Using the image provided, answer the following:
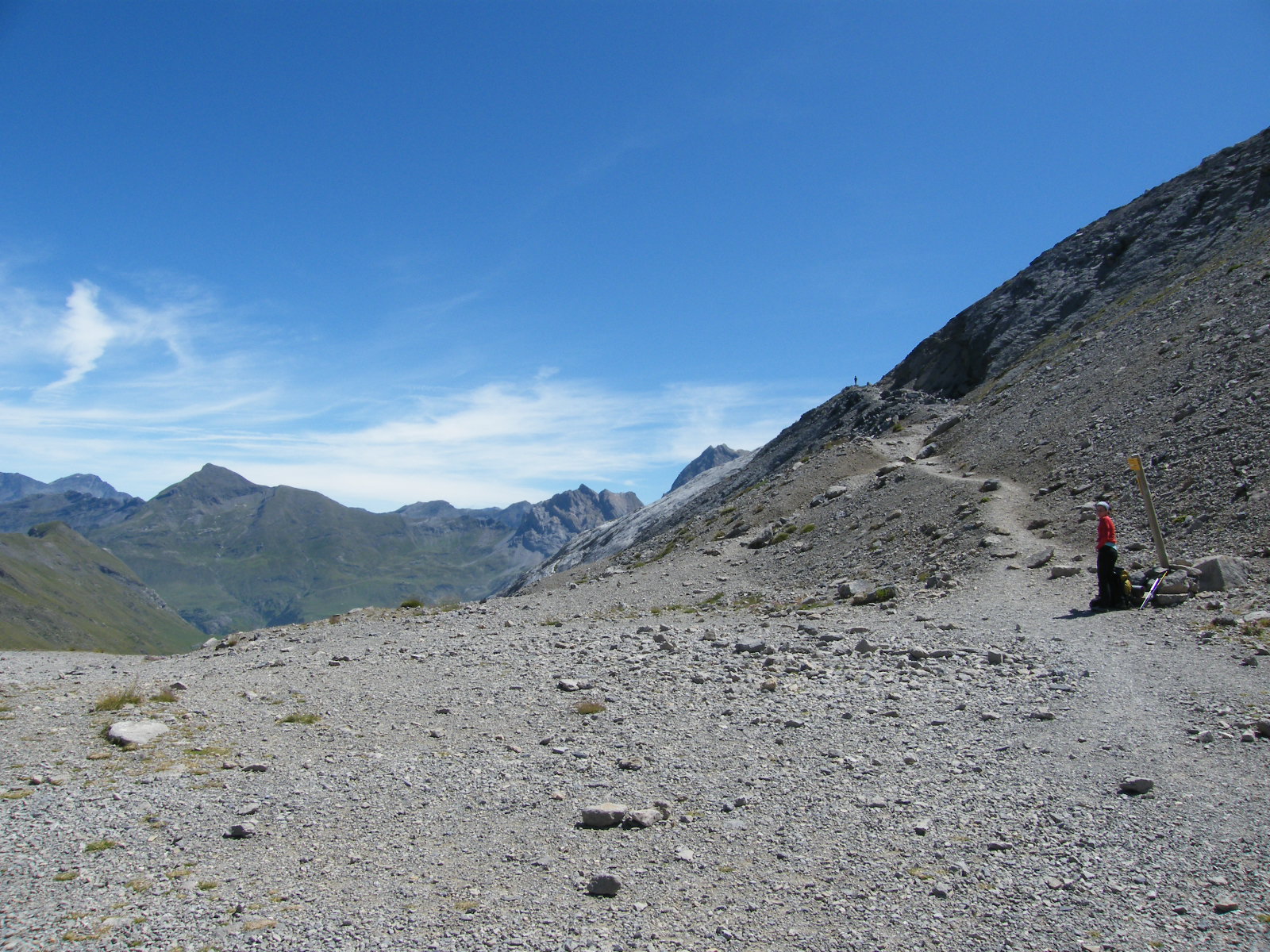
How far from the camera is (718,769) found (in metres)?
10.5

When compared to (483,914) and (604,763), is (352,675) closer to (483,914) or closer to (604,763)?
(604,763)

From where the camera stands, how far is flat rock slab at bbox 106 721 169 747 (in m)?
11.7

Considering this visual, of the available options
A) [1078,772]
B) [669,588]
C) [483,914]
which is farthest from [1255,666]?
[669,588]

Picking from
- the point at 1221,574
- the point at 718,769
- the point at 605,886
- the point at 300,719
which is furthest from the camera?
the point at 1221,574

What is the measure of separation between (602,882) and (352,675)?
476 inches

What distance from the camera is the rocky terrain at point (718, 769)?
21.9 feet

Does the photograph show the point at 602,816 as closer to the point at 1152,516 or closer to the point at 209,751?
the point at 209,751

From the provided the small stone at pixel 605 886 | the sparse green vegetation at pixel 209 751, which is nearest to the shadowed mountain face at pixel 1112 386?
the small stone at pixel 605 886

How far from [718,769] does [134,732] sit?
362 inches

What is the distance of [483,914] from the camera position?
6816 millimetres

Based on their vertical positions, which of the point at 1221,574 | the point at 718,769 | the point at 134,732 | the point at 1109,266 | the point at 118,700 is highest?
the point at 1109,266

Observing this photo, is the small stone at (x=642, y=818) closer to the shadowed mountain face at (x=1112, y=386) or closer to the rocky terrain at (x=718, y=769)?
the rocky terrain at (x=718, y=769)

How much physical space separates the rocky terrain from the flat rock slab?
7 cm

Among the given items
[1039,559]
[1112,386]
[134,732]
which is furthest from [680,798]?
[1112,386]
